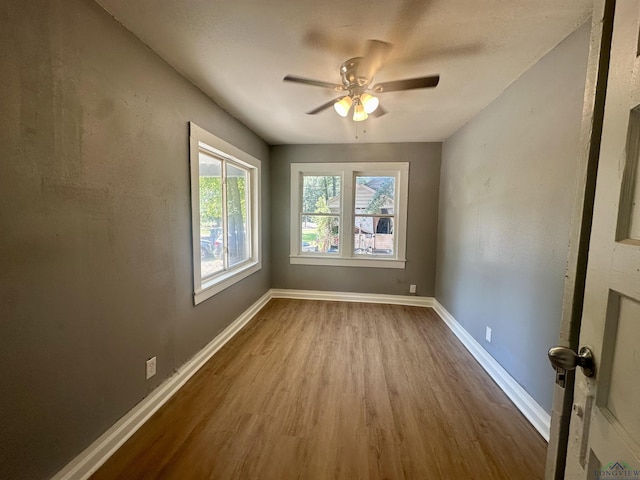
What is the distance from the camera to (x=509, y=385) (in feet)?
6.58

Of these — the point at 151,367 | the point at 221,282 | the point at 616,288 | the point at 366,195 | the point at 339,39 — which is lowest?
the point at 151,367

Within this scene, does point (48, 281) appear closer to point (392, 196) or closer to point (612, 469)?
point (612, 469)

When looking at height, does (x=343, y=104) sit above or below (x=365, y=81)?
below

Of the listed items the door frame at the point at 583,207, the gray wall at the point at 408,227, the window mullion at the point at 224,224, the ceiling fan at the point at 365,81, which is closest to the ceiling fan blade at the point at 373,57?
the ceiling fan at the point at 365,81

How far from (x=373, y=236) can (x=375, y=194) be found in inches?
24.8

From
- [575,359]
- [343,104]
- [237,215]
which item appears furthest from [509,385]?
[237,215]

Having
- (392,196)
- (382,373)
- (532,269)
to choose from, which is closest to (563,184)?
(532,269)

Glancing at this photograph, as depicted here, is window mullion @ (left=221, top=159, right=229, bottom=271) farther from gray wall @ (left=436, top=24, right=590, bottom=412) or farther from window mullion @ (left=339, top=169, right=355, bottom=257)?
gray wall @ (left=436, top=24, right=590, bottom=412)

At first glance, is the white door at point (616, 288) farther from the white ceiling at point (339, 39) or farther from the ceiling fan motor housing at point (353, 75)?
the ceiling fan motor housing at point (353, 75)

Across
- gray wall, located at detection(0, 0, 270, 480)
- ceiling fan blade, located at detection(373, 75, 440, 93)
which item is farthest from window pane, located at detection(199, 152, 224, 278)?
ceiling fan blade, located at detection(373, 75, 440, 93)

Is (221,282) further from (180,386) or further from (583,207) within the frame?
(583,207)

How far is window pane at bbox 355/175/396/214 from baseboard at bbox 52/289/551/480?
163 centimetres

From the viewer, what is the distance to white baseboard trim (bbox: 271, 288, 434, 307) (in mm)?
3996

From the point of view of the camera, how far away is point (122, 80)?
1.53 meters
